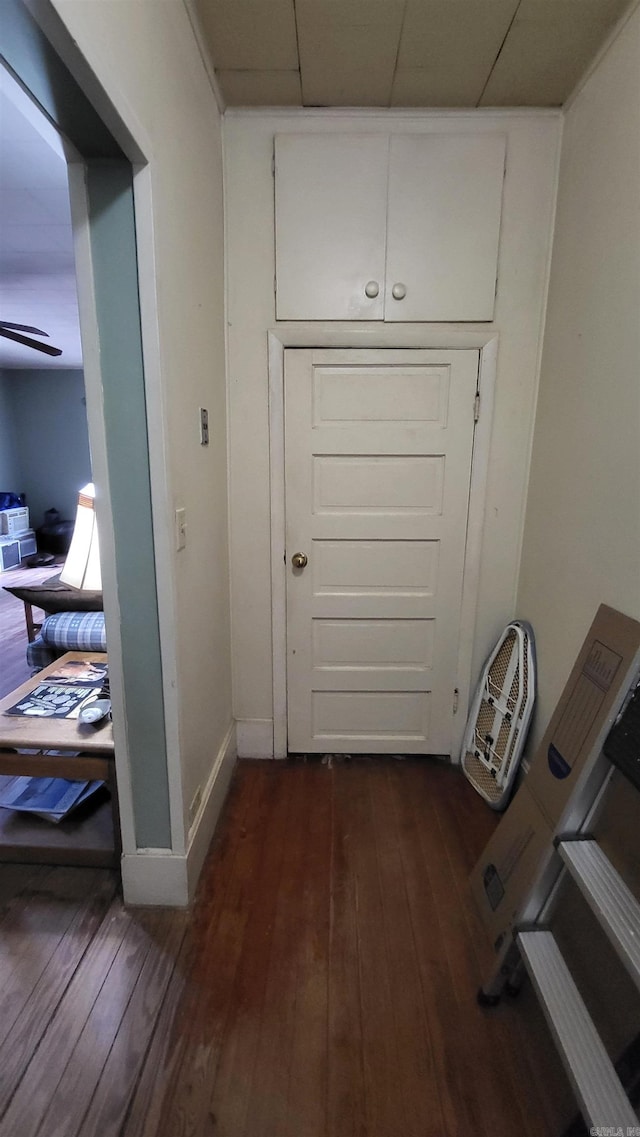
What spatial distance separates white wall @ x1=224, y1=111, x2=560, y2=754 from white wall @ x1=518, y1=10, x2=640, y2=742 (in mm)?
78

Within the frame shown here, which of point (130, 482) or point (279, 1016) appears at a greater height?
point (130, 482)

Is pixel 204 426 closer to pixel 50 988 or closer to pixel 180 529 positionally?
pixel 180 529

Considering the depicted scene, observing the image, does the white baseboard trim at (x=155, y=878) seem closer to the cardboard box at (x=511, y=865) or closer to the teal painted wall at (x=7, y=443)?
the cardboard box at (x=511, y=865)

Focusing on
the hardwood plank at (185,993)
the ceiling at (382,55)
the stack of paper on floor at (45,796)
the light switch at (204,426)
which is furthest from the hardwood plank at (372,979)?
the ceiling at (382,55)

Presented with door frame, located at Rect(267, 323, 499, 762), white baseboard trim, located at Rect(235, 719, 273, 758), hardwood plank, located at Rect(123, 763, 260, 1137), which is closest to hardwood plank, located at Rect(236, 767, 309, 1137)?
hardwood plank, located at Rect(123, 763, 260, 1137)

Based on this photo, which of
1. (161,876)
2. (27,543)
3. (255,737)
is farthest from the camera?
(27,543)

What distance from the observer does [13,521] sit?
624 centimetres

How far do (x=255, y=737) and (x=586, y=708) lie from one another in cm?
142

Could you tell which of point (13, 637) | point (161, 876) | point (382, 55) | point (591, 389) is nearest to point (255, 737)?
point (161, 876)

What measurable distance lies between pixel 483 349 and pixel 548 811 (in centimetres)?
158

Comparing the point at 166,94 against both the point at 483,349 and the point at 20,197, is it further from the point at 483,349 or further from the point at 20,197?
the point at 20,197

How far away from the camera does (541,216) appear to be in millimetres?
1740

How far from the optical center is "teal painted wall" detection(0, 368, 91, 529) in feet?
21.5

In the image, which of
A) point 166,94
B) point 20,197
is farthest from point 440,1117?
point 20,197
